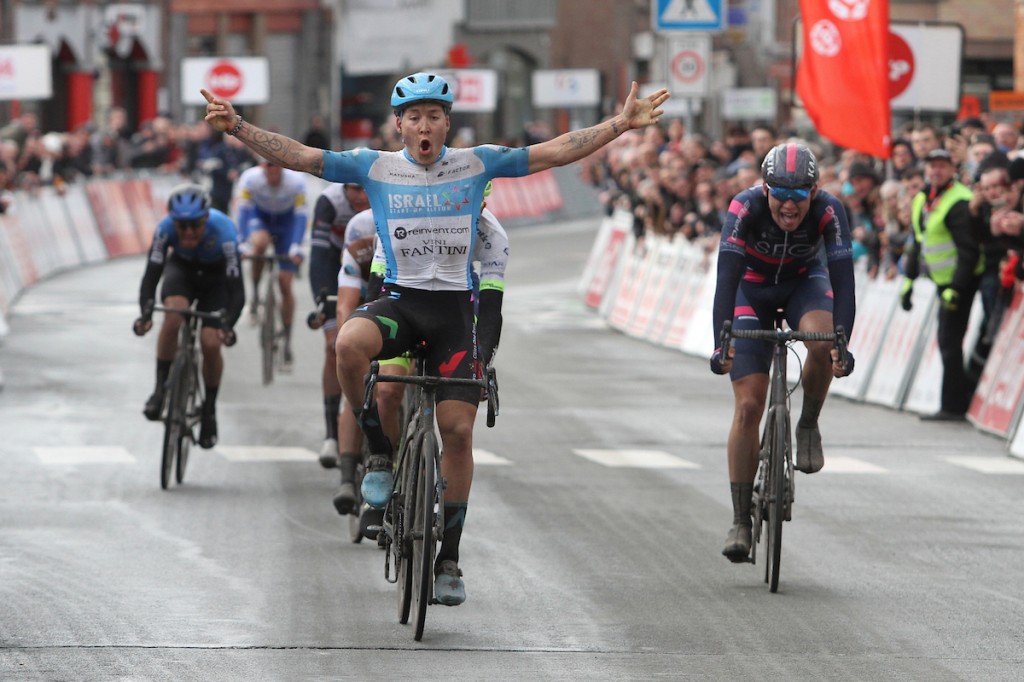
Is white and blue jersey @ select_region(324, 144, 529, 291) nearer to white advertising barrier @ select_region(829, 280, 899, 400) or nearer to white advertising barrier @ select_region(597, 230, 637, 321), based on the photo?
white advertising barrier @ select_region(829, 280, 899, 400)

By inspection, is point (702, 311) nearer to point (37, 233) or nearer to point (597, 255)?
point (597, 255)

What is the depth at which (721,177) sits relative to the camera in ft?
73.9

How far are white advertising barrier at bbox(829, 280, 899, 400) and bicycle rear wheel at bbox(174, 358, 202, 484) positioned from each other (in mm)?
7073

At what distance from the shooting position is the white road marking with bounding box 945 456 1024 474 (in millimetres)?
14078

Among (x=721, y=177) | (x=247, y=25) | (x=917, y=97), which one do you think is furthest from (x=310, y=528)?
(x=247, y=25)

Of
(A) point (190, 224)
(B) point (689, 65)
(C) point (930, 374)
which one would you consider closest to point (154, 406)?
(A) point (190, 224)

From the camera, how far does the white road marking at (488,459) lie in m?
14.1

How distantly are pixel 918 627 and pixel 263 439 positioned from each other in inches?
282

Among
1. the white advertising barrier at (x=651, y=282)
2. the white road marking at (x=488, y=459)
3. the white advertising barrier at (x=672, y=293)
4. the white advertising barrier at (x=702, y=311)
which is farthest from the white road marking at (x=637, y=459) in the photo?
the white advertising barrier at (x=651, y=282)

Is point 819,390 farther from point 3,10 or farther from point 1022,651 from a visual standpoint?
point 3,10

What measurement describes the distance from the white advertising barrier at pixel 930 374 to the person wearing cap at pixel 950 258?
25cm

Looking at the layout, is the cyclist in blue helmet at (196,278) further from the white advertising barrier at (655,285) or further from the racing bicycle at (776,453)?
the white advertising barrier at (655,285)

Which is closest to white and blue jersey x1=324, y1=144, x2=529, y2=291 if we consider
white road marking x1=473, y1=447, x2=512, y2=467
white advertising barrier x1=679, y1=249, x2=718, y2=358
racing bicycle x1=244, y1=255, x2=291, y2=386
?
white road marking x1=473, y1=447, x2=512, y2=467

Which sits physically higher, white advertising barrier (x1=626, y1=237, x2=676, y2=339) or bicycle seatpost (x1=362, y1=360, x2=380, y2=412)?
bicycle seatpost (x1=362, y1=360, x2=380, y2=412)
